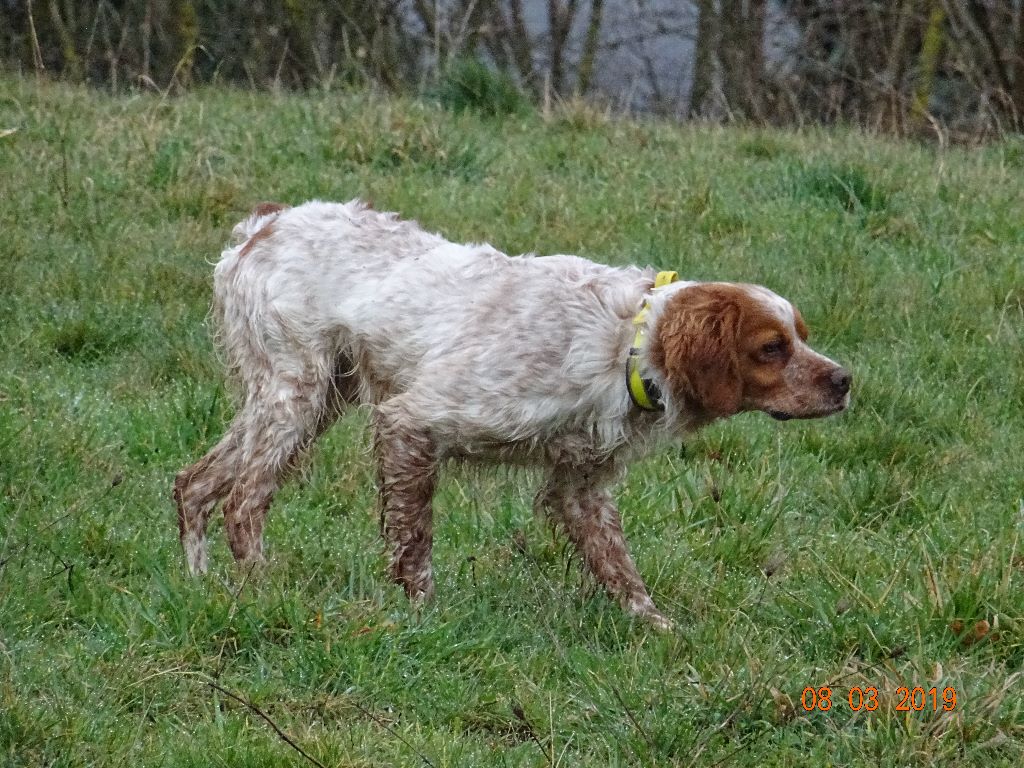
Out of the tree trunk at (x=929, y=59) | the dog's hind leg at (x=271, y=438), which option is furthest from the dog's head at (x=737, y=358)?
the tree trunk at (x=929, y=59)

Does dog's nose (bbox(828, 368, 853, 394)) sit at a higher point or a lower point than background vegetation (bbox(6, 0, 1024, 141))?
higher

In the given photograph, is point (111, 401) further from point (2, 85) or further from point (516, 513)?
point (2, 85)

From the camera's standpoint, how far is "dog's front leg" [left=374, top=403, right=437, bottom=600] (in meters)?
4.21

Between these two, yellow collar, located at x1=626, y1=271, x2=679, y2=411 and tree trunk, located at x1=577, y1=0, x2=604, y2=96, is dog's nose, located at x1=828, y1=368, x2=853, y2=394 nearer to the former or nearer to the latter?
yellow collar, located at x1=626, y1=271, x2=679, y2=411

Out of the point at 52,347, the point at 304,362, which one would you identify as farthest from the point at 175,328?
the point at 304,362

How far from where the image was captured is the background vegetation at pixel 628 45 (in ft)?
39.8

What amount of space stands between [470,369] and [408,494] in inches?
15.8

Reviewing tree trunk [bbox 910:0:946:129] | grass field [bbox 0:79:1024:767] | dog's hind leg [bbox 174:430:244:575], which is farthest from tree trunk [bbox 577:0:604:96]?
dog's hind leg [bbox 174:430:244:575]

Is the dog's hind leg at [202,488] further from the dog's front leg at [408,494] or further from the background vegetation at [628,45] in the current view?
the background vegetation at [628,45]

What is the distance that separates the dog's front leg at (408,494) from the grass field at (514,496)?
13 cm

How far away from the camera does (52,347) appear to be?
6.09 meters

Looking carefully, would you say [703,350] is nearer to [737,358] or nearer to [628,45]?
[737,358]
